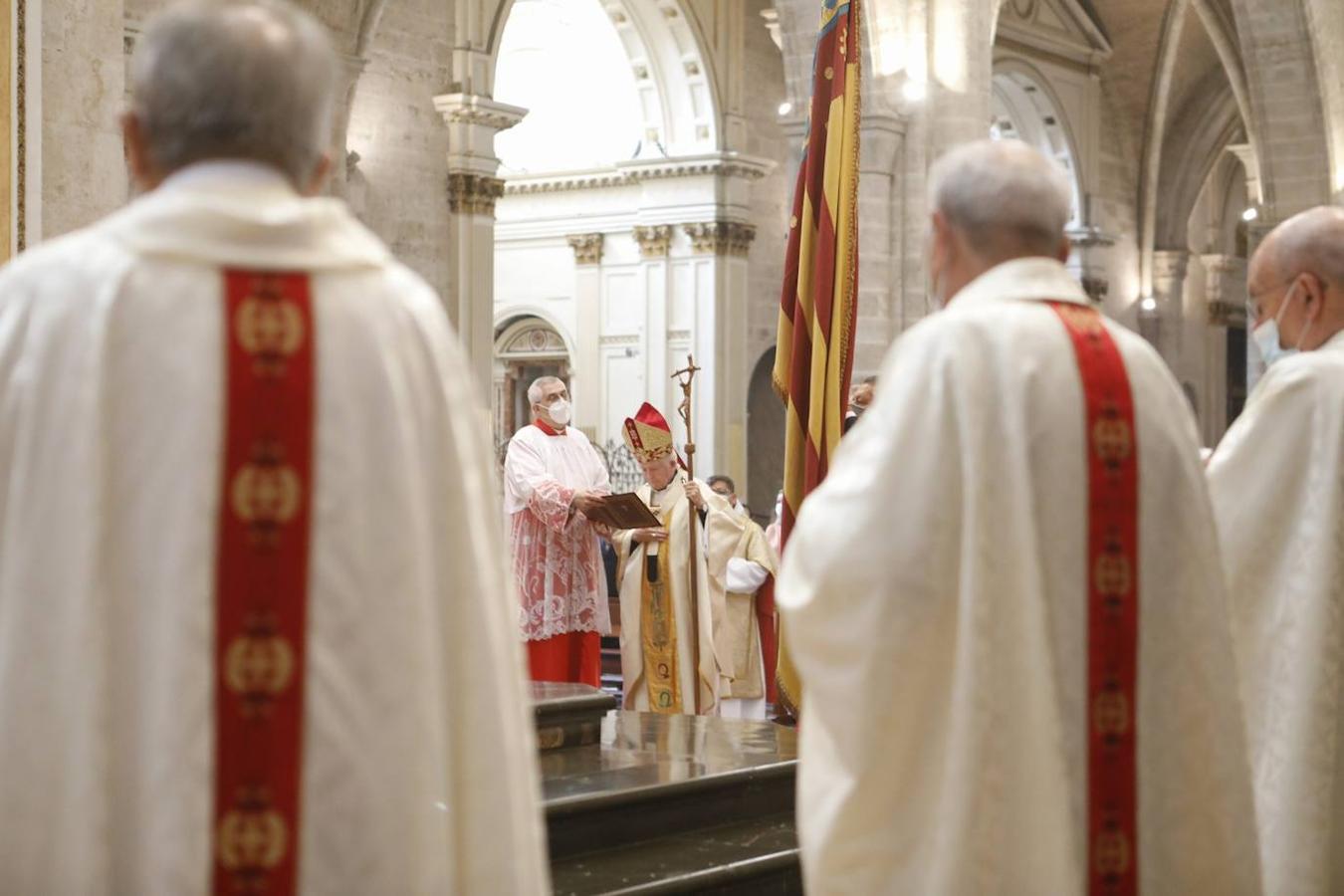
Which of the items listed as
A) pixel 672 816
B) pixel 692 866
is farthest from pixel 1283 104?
pixel 692 866

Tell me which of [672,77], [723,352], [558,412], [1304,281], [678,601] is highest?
[672,77]

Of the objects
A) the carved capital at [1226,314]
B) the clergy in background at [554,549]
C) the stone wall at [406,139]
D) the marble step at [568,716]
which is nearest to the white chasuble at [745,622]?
the clergy in background at [554,549]

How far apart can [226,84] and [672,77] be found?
1778cm

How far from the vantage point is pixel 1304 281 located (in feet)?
12.0

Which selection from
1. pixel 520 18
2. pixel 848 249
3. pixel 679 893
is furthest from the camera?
pixel 520 18

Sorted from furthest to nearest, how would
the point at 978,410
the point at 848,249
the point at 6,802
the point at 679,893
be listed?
the point at 848,249
the point at 679,893
the point at 978,410
the point at 6,802

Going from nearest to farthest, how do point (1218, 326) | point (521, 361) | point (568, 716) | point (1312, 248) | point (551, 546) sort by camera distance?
point (1312, 248) → point (568, 716) → point (551, 546) → point (521, 361) → point (1218, 326)

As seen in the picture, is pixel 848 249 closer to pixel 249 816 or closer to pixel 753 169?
pixel 249 816

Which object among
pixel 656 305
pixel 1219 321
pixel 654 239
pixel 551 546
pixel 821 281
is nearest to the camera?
pixel 821 281

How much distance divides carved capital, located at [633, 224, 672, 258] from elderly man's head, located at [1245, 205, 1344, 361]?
16557 millimetres

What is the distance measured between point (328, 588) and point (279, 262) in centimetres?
39

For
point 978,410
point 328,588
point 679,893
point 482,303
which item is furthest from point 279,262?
point 482,303

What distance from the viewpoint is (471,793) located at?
7.20ft

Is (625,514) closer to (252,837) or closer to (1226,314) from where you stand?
(252,837)
